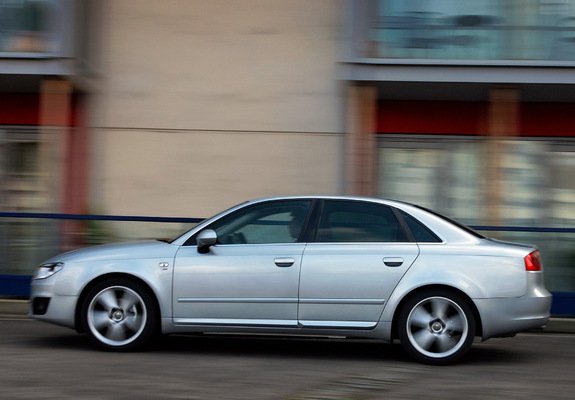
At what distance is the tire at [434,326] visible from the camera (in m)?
7.76

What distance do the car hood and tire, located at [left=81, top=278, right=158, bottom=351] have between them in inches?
8.8

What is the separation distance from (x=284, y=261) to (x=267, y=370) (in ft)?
3.29

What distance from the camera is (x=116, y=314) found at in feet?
26.6

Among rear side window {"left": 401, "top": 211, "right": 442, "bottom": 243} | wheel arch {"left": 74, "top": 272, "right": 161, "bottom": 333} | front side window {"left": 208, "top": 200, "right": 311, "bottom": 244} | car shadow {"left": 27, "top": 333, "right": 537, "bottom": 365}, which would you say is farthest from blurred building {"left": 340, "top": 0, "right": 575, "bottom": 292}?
wheel arch {"left": 74, "top": 272, "right": 161, "bottom": 333}

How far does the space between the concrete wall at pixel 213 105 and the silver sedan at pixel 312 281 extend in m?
6.72

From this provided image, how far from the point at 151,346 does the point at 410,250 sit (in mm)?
2581

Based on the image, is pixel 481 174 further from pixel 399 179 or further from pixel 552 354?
pixel 552 354

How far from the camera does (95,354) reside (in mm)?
8031

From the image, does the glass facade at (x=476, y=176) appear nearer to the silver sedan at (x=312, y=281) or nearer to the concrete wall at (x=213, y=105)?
the concrete wall at (x=213, y=105)

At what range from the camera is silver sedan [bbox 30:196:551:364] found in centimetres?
778

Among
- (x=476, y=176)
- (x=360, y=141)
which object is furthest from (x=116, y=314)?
(x=476, y=176)

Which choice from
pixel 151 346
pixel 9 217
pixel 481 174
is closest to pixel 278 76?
pixel 481 174

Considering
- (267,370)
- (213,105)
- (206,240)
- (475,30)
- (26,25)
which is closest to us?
(267,370)

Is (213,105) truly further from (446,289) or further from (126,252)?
(446,289)
